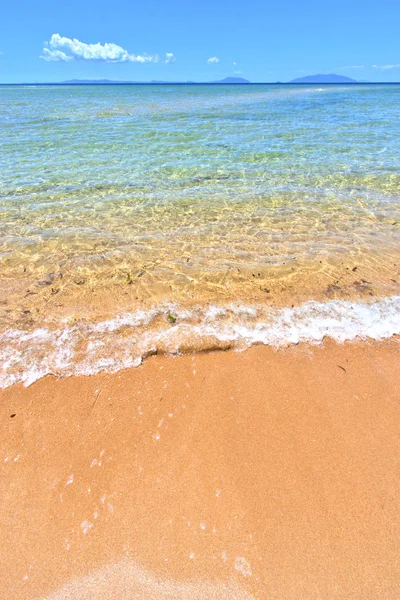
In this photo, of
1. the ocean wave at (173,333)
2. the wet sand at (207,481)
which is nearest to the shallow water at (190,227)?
the ocean wave at (173,333)

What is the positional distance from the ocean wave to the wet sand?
9.3 inches

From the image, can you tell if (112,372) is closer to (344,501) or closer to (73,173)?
(344,501)

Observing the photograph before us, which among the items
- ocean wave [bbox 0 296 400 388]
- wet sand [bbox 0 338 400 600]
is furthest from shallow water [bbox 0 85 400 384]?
wet sand [bbox 0 338 400 600]

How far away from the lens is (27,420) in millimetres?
3084

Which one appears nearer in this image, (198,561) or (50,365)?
(198,561)

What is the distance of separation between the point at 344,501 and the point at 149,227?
243 inches

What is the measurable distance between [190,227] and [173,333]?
3700 millimetres

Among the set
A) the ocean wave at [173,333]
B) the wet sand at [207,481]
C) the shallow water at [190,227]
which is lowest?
the wet sand at [207,481]

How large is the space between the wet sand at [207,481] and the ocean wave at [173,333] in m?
0.24

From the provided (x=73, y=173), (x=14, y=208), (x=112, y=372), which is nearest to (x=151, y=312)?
(x=112, y=372)

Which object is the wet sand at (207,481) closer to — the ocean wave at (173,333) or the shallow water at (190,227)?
the ocean wave at (173,333)

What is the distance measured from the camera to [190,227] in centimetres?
717

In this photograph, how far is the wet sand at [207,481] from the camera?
213 cm

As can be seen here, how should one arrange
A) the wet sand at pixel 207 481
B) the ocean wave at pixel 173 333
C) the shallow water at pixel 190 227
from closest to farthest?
the wet sand at pixel 207 481, the ocean wave at pixel 173 333, the shallow water at pixel 190 227
